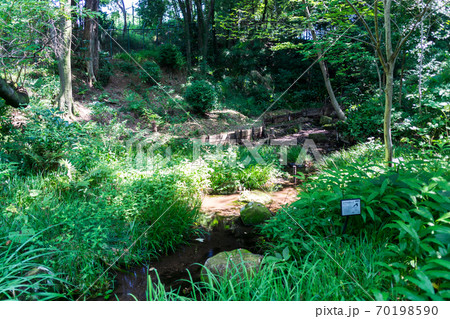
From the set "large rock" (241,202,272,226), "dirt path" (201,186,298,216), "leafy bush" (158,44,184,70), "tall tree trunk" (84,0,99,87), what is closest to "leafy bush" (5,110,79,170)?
"dirt path" (201,186,298,216)

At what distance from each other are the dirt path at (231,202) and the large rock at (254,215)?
1.01ft

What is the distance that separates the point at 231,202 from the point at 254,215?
0.88 m

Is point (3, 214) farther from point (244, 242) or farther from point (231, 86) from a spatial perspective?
point (231, 86)

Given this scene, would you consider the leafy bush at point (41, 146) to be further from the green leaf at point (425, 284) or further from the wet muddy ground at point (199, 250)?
the green leaf at point (425, 284)

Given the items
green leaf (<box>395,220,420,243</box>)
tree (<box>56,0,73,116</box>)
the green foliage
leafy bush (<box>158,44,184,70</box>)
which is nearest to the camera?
green leaf (<box>395,220,420,243</box>)

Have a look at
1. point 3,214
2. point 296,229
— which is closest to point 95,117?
point 3,214

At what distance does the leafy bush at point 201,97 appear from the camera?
9.82 metres

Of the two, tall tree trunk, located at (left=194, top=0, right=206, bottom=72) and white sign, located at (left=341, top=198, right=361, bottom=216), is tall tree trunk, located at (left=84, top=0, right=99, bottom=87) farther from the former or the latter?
white sign, located at (left=341, top=198, right=361, bottom=216)

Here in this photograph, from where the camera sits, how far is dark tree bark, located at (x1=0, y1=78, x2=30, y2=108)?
4.40m

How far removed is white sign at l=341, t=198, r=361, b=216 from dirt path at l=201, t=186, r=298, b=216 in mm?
1959

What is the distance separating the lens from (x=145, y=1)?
16969 millimetres

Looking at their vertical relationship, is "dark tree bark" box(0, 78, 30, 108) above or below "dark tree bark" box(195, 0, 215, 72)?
below

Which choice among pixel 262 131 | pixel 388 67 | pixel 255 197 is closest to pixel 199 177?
pixel 255 197

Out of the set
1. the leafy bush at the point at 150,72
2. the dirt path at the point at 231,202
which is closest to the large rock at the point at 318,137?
the dirt path at the point at 231,202
